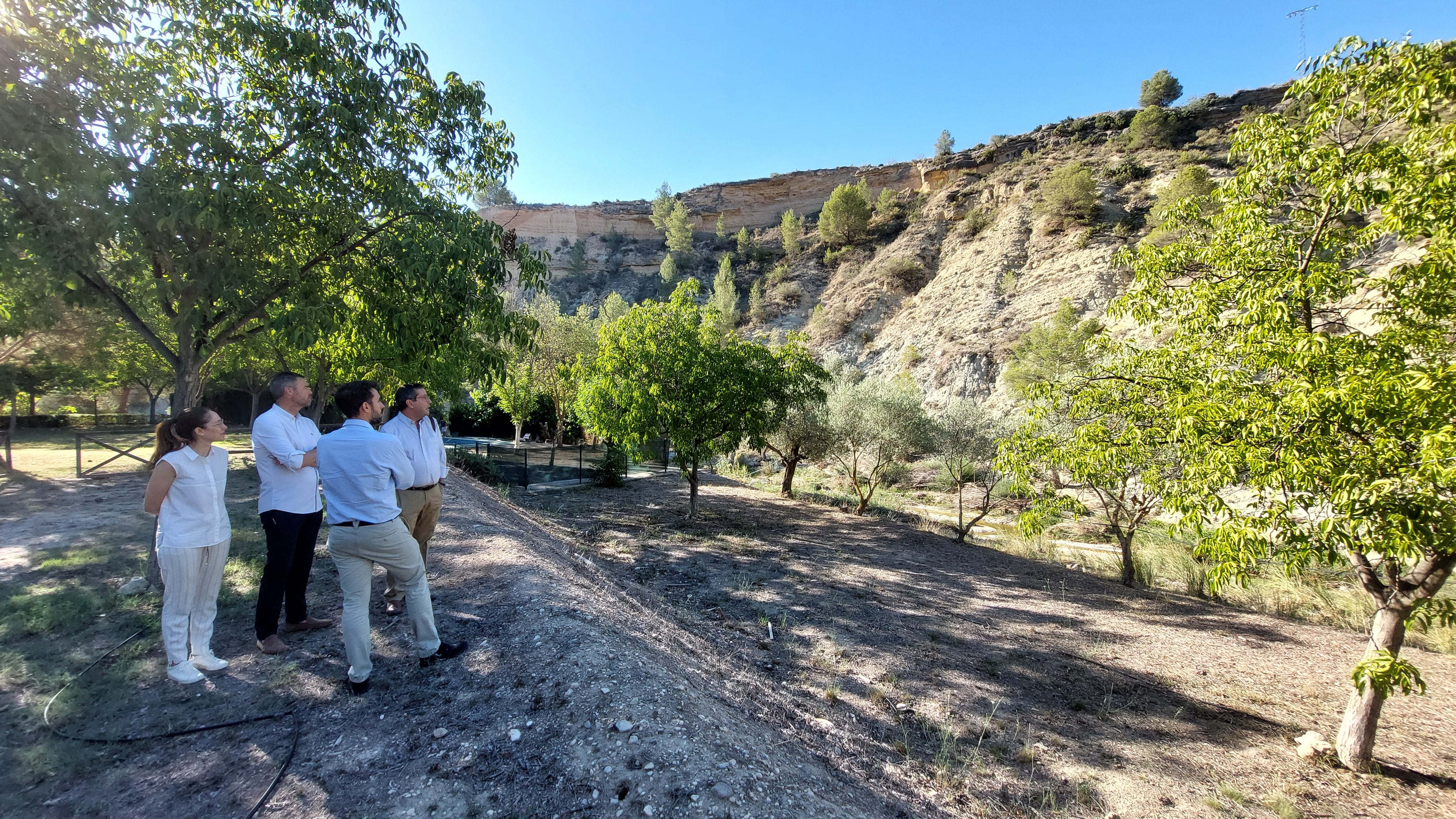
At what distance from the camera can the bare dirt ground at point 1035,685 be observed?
12.6 feet

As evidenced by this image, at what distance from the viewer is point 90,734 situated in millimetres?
2678

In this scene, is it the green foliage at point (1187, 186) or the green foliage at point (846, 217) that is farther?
the green foliage at point (846, 217)

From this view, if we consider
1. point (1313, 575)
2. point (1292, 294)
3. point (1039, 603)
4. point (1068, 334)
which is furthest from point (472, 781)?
point (1068, 334)

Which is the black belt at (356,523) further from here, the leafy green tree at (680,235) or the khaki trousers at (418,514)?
the leafy green tree at (680,235)

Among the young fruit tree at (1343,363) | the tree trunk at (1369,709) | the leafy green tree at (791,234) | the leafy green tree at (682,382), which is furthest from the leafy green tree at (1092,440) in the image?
the leafy green tree at (791,234)

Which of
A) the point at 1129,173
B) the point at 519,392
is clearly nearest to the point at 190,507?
the point at 519,392

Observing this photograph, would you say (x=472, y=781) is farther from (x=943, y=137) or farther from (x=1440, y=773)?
(x=943, y=137)

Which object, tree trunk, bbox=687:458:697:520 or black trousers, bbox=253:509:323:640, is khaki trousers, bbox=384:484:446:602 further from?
tree trunk, bbox=687:458:697:520

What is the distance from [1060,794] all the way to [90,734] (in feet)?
18.5

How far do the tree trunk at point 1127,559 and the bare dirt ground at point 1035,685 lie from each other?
32 centimetres

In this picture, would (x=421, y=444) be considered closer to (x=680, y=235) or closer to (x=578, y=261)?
(x=680, y=235)

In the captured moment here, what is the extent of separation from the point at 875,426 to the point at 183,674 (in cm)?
1339

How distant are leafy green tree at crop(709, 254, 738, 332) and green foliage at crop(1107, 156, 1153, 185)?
29972 mm

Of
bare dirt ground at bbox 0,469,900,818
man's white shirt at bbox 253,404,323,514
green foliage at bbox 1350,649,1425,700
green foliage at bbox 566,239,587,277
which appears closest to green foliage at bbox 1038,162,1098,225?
green foliage at bbox 1350,649,1425,700
